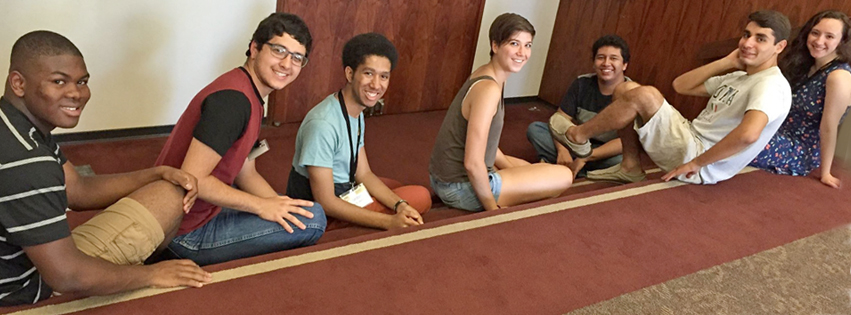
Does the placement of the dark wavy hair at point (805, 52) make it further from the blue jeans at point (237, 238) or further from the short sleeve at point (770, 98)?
the blue jeans at point (237, 238)

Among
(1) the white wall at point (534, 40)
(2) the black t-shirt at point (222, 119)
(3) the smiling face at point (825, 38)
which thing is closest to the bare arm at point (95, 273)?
(2) the black t-shirt at point (222, 119)

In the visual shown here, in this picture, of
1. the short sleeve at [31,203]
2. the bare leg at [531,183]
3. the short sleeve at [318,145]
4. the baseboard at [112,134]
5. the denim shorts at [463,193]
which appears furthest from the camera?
the baseboard at [112,134]

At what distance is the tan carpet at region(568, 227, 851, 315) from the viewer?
1723 millimetres

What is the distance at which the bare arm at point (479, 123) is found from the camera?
2.09 m

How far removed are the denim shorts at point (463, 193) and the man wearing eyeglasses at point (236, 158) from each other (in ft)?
2.09

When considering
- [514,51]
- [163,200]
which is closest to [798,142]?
[514,51]

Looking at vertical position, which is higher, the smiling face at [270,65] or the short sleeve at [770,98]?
the short sleeve at [770,98]

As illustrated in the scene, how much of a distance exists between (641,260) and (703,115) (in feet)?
3.54

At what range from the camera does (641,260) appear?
1.93m

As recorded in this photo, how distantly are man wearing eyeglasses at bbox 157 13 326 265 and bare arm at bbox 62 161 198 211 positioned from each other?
0.07 metres

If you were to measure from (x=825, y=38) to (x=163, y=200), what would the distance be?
103 inches

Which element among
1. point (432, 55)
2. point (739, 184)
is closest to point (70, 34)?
point (432, 55)

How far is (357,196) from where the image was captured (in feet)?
6.95

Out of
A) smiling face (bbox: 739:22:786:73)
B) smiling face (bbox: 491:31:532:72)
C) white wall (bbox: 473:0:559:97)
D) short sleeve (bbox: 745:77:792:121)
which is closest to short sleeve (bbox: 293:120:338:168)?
smiling face (bbox: 491:31:532:72)
